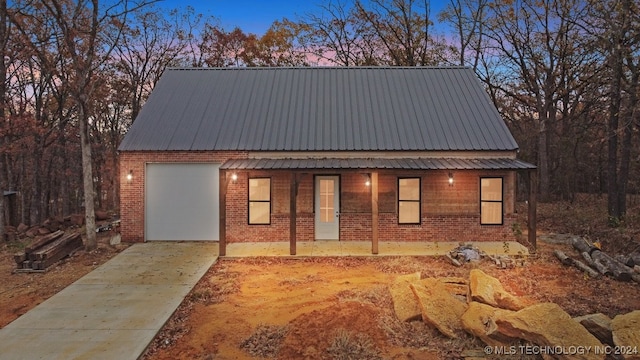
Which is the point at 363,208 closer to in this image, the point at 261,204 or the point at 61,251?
the point at 261,204

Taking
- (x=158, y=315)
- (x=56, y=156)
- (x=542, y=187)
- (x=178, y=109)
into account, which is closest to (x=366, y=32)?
(x=542, y=187)

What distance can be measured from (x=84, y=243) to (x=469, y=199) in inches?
492

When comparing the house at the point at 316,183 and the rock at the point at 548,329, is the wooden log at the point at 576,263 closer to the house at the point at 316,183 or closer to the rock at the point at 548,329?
the house at the point at 316,183

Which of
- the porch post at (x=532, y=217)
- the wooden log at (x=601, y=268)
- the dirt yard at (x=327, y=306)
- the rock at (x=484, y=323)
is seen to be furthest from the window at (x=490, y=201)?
the rock at (x=484, y=323)

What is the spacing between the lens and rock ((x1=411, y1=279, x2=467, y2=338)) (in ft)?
20.2

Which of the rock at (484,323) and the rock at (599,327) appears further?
the rock at (484,323)

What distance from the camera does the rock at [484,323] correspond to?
557 cm

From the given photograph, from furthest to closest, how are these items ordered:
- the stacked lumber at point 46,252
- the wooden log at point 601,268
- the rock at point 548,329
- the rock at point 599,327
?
the stacked lumber at point 46,252
the wooden log at point 601,268
the rock at point 599,327
the rock at point 548,329

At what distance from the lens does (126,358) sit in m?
5.49

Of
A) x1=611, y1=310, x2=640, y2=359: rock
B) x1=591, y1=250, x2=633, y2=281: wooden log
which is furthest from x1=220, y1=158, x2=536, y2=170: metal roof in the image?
x1=611, y1=310, x2=640, y2=359: rock

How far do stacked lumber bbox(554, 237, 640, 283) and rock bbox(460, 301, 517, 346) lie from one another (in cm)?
467

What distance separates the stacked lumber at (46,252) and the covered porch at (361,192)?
173 inches

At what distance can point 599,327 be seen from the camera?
5441 millimetres

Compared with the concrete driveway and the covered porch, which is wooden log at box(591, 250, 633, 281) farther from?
the concrete driveway
